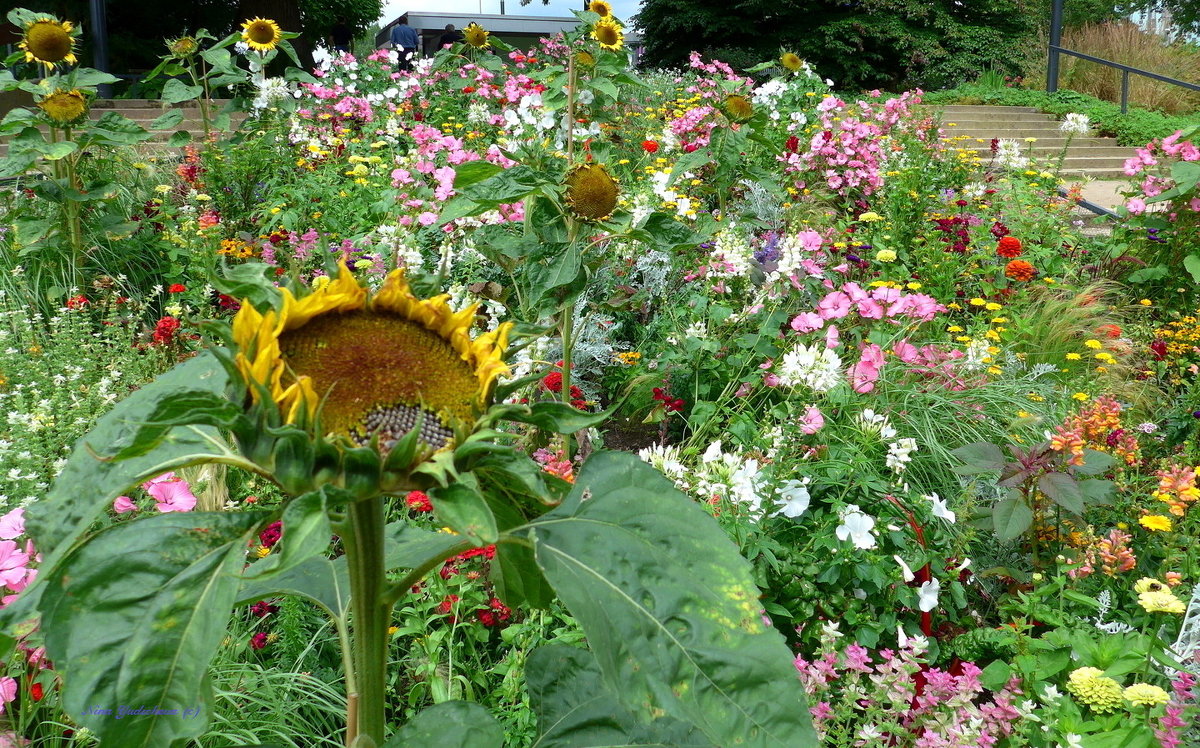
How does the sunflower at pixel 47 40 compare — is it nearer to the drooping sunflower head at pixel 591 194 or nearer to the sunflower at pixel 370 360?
the drooping sunflower head at pixel 591 194

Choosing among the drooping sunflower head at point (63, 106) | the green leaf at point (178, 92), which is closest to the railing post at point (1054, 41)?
the green leaf at point (178, 92)

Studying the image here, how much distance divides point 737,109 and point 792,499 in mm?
2768

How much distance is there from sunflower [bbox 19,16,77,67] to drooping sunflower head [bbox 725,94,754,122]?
3385 mm

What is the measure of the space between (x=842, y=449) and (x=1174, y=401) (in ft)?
8.24

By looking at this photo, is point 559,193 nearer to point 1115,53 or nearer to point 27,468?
point 27,468

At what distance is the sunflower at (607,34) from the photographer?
4215 millimetres

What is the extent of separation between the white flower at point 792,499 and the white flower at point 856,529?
0.36 ft

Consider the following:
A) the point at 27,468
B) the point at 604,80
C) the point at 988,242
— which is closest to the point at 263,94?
the point at 604,80

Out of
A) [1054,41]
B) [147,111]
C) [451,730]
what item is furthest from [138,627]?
[1054,41]

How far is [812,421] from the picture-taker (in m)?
2.72

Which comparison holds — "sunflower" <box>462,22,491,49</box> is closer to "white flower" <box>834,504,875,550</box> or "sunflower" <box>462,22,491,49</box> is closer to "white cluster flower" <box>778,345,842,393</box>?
"white cluster flower" <box>778,345,842,393</box>

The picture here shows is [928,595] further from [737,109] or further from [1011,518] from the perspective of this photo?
[737,109]

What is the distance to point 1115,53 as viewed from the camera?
18.5 metres

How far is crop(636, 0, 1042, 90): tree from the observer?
19.6 meters
